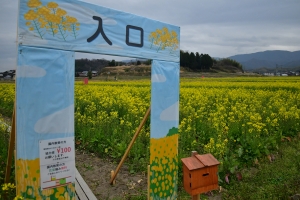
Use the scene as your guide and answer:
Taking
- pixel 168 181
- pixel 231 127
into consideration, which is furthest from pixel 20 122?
pixel 231 127

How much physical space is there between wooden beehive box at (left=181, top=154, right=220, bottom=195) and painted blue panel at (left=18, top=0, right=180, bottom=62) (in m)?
1.47

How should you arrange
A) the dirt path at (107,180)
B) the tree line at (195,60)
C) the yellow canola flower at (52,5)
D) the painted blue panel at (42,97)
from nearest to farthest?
the painted blue panel at (42,97) < the yellow canola flower at (52,5) < the dirt path at (107,180) < the tree line at (195,60)

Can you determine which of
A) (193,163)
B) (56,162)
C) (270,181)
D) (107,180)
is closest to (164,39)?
(193,163)

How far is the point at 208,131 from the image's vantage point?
6367 millimetres

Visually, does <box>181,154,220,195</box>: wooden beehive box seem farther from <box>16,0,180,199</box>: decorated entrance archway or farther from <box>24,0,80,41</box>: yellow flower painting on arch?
<box>24,0,80,41</box>: yellow flower painting on arch

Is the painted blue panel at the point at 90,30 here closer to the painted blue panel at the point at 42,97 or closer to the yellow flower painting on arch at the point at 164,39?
the yellow flower painting on arch at the point at 164,39

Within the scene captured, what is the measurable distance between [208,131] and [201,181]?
323 centimetres

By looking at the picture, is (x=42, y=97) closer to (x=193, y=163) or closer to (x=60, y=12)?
(x=60, y=12)

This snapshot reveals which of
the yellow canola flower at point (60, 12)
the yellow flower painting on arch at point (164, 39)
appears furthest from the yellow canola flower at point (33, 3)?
the yellow flower painting on arch at point (164, 39)

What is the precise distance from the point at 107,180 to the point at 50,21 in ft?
10.00

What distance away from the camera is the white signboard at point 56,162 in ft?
8.23

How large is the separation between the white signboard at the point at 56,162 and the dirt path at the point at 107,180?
144cm

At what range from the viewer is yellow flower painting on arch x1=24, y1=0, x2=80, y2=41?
2383 mm

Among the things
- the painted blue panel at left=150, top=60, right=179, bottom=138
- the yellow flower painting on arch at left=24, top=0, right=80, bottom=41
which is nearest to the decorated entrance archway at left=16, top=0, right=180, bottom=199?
the yellow flower painting on arch at left=24, top=0, right=80, bottom=41
